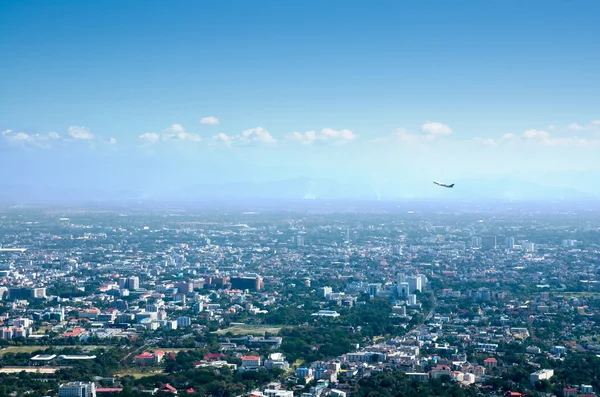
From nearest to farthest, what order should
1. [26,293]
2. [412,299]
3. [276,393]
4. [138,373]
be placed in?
[276,393]
[138,373]
[412,299]
[26,293]

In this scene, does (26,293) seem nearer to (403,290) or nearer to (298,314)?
(298,314)

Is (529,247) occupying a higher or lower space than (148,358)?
higher

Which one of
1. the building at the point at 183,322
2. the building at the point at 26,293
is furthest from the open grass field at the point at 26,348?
the building at the point at 26,293

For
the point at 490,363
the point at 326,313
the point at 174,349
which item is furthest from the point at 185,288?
the point at 490,363

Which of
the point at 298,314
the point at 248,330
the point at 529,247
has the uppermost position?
the point at 529,247

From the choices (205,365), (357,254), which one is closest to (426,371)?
(205,365)

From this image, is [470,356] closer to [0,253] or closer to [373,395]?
[373,395]

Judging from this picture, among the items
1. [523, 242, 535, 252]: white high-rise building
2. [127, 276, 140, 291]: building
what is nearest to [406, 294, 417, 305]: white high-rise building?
[127, 276, 140, 291]: building

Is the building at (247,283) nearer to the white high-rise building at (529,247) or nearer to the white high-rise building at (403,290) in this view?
the white high-rise building at (403,290)
